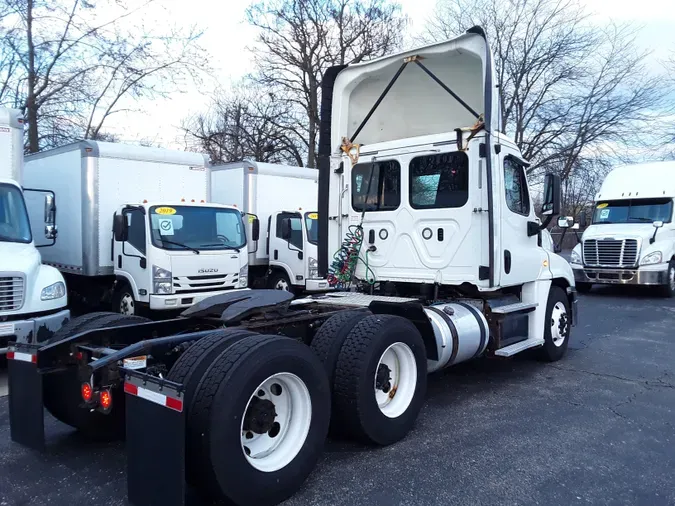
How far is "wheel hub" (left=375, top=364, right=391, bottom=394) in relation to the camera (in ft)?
14.8

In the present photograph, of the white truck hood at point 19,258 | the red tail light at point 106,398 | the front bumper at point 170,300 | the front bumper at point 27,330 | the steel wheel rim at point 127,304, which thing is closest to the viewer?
the red tail light at point 106,398

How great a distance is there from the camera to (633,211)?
15.1 m

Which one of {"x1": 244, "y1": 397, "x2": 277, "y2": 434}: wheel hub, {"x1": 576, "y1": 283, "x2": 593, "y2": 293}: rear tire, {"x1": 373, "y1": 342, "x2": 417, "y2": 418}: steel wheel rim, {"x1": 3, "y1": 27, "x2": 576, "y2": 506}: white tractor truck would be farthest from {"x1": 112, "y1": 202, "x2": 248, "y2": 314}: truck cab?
{"x1": 576, "y1": 283, "x2": 593, "y2": 293}: rear tire

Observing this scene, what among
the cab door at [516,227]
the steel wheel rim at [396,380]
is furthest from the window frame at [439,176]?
the steel wheel rim at [396,380]

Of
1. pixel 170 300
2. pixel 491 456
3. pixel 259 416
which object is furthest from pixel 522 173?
pixel 170 300

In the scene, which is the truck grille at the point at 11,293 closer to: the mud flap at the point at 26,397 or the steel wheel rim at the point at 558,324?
the mud flap at the point at 26,397

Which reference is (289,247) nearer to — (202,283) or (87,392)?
(202,283)

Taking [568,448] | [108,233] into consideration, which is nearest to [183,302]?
[108,233]

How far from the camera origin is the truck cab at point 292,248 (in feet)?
40.1

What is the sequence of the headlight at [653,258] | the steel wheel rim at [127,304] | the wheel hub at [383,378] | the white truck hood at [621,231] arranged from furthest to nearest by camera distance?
the white truck hood at [621,231]
the headlight at [653,258]
the steel wheel rim at [127,304]
the wheel hub at [383,378]

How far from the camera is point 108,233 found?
1025cm

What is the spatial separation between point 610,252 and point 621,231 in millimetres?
694

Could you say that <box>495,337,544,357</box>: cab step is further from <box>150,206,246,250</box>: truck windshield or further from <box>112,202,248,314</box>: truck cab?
<box>150,206,246,250</box>: truck windshield

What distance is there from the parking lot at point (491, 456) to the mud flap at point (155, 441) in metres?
0.62
